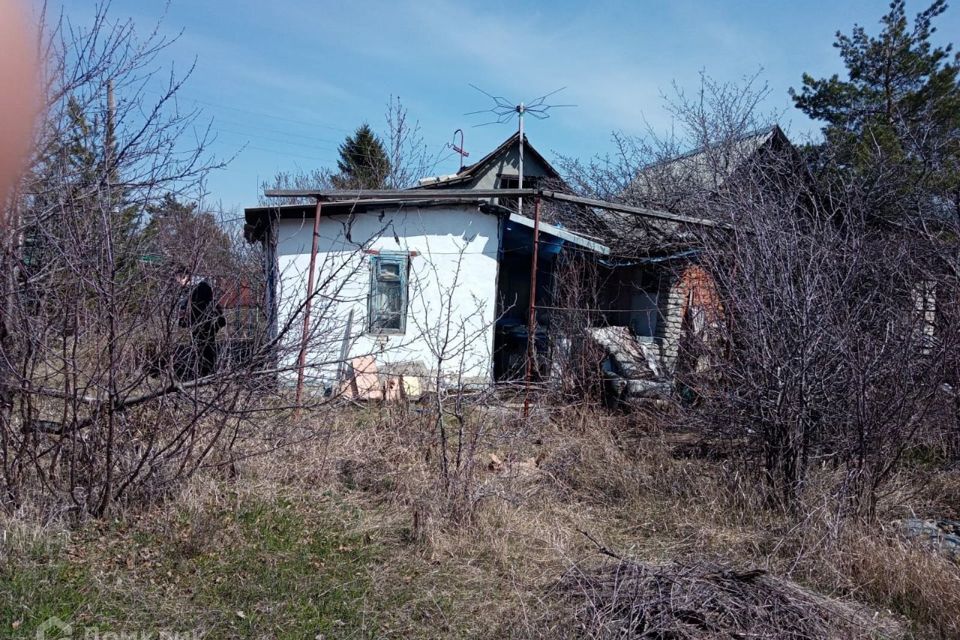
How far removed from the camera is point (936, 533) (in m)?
4.93

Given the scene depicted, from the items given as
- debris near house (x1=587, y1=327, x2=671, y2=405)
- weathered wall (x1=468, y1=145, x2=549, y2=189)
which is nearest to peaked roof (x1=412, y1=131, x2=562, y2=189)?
weathered wall (x1=468, y1=145, x2=549, y2=189)

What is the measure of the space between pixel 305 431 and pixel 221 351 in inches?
49.0

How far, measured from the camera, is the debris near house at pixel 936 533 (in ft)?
15.1

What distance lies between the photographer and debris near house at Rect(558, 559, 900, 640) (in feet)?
11.1

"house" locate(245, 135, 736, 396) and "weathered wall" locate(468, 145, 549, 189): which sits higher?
"weathered wall" locate(468, 145, 549, 189)

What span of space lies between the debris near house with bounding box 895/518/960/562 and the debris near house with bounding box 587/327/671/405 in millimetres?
3359

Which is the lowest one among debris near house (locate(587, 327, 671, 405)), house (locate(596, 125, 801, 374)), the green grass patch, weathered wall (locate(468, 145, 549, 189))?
the green grass patch

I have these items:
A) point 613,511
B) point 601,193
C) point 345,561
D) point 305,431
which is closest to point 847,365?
point 613,511

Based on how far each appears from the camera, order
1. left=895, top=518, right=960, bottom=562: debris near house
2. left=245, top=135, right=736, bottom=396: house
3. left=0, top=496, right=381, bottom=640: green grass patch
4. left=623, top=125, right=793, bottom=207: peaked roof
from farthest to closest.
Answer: left=623, top=125, right=793, bottom=207: peaked roof < left=245, top=135, right=736, bottom=396: house < left=895, top=518, right=960, bottom=562: debris near house < left=0, top=496, right=381, bottom=640: green grass patch

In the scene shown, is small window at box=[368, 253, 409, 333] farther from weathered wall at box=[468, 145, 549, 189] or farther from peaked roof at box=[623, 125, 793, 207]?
weathered wall at box=[468, 145, 549, 189]

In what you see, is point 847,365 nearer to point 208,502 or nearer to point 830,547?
point 830,547

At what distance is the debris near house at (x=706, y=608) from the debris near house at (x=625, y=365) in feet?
14.9

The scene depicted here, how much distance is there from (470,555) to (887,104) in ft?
43.9

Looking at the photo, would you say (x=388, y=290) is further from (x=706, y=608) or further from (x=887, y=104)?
(x=887, y=104)
